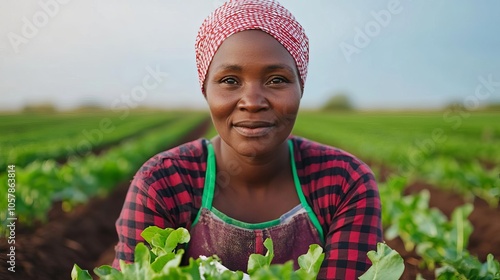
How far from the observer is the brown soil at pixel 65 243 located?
11.6 feet

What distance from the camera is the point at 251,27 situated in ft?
5.88

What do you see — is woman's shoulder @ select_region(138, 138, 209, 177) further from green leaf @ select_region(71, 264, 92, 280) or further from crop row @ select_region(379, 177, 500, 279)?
crop row @ select_region(379, 177, 500, 279)

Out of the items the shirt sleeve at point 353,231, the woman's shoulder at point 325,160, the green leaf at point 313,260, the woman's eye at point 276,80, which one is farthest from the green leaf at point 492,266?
Answer: the woman's eye at point 276,80

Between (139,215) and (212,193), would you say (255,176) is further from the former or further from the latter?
(139,215)

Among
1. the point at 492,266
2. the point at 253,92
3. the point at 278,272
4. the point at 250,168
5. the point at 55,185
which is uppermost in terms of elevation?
the point at 253,92

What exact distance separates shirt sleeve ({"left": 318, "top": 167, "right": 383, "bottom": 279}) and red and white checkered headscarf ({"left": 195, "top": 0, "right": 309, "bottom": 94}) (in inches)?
16.7

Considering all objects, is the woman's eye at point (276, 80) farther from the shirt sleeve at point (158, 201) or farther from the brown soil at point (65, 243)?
the brown soil at point (65, 243)

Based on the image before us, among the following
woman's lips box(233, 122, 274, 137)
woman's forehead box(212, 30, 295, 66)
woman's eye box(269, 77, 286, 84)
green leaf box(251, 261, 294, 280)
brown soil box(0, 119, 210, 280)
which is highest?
woman's forehead box(212, 30, 295, 66)

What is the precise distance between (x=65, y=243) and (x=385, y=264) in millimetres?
3533

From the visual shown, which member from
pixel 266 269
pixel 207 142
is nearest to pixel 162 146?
→ pixel 207 142

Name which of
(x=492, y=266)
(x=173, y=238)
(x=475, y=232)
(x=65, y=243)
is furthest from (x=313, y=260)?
(x=475, y=232)

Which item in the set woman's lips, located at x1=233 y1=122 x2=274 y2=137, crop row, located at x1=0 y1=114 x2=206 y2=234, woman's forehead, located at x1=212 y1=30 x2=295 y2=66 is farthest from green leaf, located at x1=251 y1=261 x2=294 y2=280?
crop row, located at x1=0 y1=114 x2=206 y2=234

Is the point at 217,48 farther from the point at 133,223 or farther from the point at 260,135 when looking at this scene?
the point at 133,223

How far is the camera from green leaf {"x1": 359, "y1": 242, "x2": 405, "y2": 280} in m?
1.39
